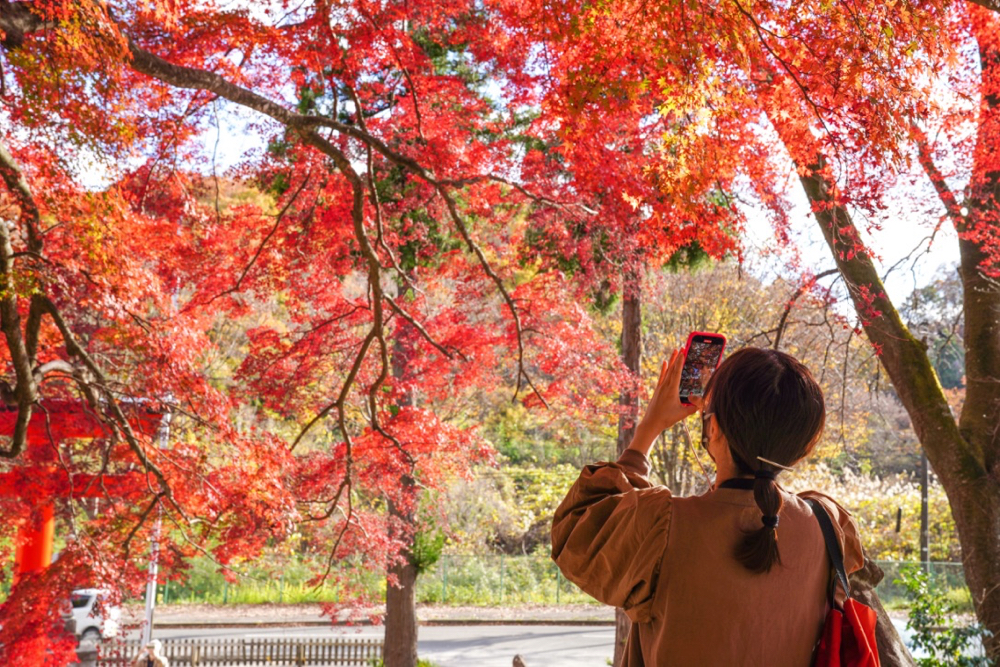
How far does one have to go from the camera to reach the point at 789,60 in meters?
3.94

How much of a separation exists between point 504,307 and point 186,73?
5547 mm

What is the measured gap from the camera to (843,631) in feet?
4.69

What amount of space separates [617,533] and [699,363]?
0.42 meters

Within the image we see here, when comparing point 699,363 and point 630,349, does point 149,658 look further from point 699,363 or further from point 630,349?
point 699,363

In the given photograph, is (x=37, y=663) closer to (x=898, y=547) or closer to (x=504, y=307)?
(x=504, y=307)

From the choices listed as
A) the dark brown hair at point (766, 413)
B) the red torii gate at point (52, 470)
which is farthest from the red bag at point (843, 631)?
the red torii gate at point (52, 470)

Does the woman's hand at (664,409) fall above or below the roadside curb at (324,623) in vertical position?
above

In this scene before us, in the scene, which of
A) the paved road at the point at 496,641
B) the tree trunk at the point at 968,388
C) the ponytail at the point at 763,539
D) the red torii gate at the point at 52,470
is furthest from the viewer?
the paved road at the point at 496,641

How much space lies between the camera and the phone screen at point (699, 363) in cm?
162

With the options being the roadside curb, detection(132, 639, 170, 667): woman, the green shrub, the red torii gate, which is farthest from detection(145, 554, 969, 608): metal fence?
the green shrub

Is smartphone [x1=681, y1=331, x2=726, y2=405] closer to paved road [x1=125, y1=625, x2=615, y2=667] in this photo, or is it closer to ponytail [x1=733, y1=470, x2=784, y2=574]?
ponytail [x1=733, y1=470, x2=784, y2=574]

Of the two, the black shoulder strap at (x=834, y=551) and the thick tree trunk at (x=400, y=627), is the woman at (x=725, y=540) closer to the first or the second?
the black shoulder strap at (x=834, y=551)

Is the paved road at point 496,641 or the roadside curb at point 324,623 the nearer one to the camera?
the paved road at point 496,641

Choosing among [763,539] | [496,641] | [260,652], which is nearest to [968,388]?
[763,539]
